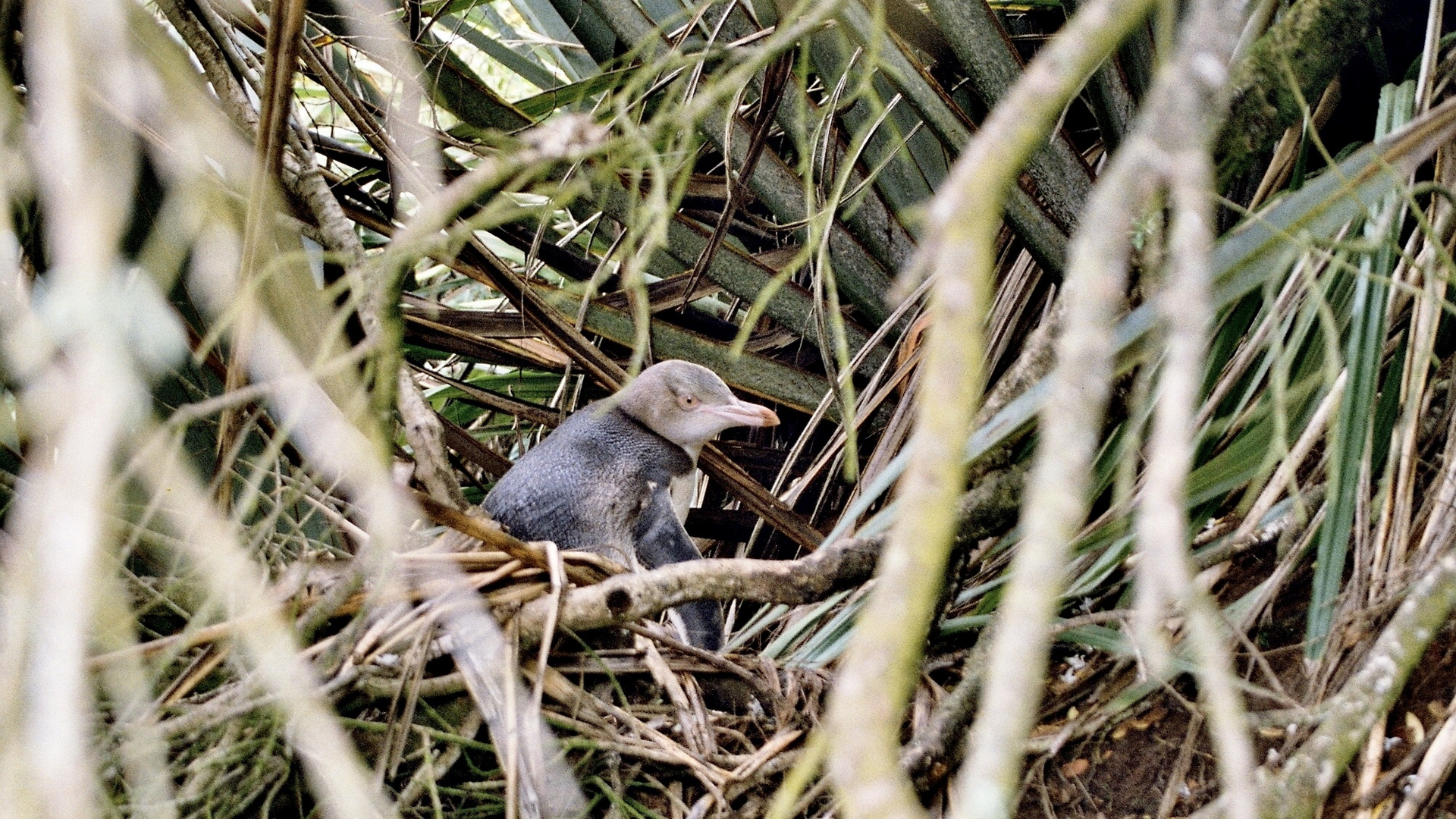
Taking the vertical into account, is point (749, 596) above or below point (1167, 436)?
below

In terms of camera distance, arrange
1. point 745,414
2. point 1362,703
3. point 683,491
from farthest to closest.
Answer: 1. point 683,491
2. point 745,414
3. point 1362,703

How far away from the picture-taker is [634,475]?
3758 millimetres

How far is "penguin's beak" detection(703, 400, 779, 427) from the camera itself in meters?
3.44

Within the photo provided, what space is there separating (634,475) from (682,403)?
0.26m

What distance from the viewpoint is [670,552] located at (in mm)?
3588

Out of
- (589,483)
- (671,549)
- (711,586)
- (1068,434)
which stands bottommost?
(671,549)

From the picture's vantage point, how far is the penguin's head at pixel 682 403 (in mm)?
3635

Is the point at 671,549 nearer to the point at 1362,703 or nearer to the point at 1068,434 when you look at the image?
the point at 1362,703

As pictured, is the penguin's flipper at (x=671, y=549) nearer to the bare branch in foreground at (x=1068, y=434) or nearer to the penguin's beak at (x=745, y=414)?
the penguin's beak at (x=745, y=414)

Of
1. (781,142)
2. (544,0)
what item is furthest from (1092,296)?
(544,0)

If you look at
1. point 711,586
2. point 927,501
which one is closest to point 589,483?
point 711,586

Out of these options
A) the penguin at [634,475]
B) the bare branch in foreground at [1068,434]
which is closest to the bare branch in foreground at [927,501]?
the bare branch in foreground at [1068,434]

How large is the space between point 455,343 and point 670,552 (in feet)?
3.02

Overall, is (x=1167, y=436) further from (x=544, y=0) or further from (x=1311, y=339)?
(x=544, y=0)
